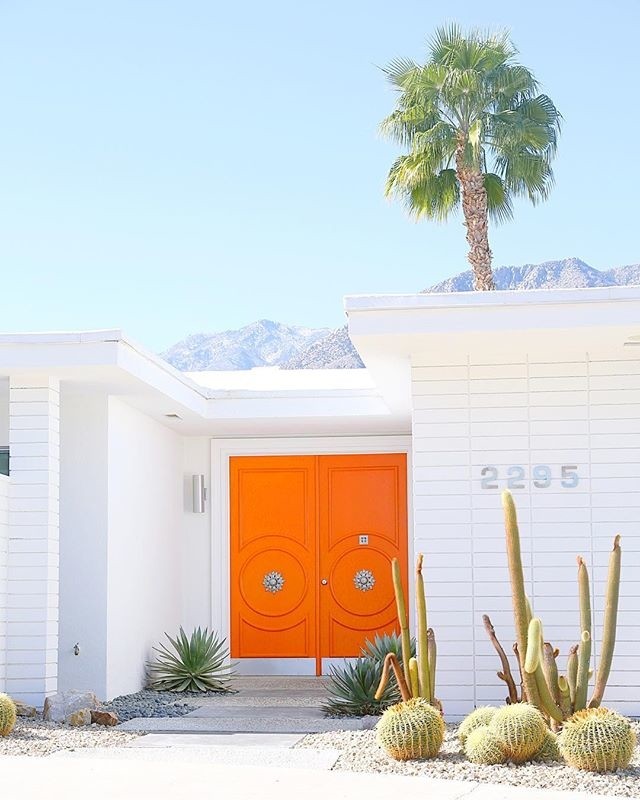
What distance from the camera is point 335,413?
13.3 meters

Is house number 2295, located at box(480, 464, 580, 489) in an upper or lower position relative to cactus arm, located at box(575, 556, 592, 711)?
upper

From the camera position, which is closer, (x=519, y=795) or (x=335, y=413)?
(x=519, y=795)

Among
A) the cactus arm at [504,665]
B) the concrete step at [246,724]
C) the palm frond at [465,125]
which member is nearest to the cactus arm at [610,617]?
the cactus arm at [504,665]

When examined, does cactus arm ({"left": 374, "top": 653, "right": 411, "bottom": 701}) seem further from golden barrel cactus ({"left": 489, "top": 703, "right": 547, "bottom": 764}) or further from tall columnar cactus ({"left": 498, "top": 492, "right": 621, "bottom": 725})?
golden barrel cactus ({"left": 489, "top": 703, "right": 547, "bottom": 764})

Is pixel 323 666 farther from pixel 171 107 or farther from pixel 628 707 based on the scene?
pixel 171 107

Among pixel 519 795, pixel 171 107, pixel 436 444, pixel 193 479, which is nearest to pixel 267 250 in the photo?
pixel 171 107

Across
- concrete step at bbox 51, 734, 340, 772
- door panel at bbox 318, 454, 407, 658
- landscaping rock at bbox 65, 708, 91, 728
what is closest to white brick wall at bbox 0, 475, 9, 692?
landscaping rock at bbox 65, 708, 91, 728

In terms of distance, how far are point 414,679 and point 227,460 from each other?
6.98 m

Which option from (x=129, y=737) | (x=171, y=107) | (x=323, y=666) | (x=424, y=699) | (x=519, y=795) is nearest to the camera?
(x=519, y=795)

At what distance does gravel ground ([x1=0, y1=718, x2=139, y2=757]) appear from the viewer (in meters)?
8.09

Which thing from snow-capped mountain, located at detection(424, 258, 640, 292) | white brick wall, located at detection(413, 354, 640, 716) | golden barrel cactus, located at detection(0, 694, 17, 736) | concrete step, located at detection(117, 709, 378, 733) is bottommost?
concrete step, located at detection(117, 709, 378, 733)

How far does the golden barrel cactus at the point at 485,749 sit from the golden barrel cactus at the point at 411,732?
0.22 m

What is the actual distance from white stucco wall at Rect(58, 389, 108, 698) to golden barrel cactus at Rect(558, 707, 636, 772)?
5.59m

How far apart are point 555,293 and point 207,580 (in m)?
7.10
